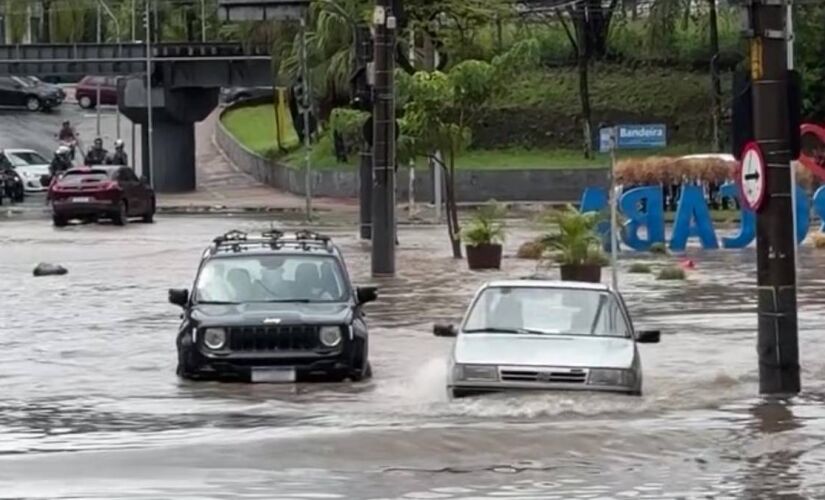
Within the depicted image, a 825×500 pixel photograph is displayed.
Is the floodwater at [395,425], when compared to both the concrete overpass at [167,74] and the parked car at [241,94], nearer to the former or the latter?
the concrete overpass at [167,74]

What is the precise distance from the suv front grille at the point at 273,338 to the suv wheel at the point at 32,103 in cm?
7884

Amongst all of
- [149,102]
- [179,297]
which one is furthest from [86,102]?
[179,297]

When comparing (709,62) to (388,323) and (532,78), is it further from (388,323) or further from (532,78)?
(388,323)

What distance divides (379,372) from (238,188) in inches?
2158

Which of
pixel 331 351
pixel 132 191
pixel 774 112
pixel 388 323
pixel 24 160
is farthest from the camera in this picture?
pixel 24 160

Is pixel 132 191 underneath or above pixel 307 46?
underneath

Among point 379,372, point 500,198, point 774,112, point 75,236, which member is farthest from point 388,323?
point 500,198

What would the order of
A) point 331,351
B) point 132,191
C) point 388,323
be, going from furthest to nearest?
point 132,191, point 388,323, point 331,351

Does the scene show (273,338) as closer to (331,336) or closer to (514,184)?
(331,336)

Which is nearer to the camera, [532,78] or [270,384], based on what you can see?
[270,384]

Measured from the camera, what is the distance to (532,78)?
76250 millimetres

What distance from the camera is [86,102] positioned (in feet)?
326

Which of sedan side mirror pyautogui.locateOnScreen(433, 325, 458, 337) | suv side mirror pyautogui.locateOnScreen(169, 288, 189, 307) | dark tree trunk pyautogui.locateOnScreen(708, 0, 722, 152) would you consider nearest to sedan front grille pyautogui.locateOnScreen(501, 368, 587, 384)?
sedan side mirror pyautogui.locateOnScreen(433, 325, 458, 337)

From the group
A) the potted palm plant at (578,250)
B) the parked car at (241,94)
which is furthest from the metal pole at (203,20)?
the potted palm plant at (578,250)
